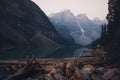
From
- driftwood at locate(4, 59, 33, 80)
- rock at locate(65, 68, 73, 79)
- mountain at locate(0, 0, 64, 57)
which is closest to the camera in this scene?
rock at locate(65, 68, 73, 79)

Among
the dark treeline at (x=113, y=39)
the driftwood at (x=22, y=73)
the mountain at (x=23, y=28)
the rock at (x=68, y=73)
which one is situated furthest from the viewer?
the mountain at (x=23, y=28)

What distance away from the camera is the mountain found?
114 metres

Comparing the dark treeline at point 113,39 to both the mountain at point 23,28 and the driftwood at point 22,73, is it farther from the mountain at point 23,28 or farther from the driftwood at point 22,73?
the mountain at point 23,28

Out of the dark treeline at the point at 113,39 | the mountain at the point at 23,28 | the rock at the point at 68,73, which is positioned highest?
the mountain at the point at 23,28

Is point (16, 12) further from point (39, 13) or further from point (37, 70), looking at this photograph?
point (37, 70)

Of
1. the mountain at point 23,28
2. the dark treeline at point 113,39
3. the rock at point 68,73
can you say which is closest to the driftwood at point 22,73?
the rock at point 68,73

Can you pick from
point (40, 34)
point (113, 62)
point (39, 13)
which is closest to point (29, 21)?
point (40, 34)

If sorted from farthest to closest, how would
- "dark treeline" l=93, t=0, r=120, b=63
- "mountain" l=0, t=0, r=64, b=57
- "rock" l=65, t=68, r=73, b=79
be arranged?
"mountain" l=0, t=0, r=64, b=57, "dark treeline" l=93, t=0, r=120, b=63, "rock" l=65, t=68, r=73, b=79

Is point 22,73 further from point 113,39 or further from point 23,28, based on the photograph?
point 23,28

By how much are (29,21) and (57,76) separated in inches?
5646

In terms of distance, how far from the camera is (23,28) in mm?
143875

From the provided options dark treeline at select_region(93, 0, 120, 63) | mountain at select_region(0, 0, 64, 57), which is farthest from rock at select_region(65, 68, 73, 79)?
mountain at select_region(0, 0, 64, 57)

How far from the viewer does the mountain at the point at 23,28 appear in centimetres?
11401

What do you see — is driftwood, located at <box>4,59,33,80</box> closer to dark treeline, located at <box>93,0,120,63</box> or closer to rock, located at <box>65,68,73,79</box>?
rock, located at <box>65,68,73,79</box>
